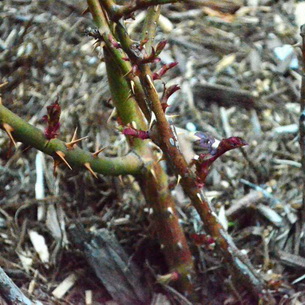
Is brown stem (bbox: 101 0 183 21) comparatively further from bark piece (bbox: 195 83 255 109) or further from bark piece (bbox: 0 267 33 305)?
bark piece (bbox: 195 83 255 109)

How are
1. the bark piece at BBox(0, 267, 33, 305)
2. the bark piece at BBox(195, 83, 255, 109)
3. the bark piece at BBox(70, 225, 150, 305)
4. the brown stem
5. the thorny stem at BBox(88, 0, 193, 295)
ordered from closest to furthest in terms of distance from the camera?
1. the brown stem
2. the bark piece at BBox(0, 267, 33, 305)
3. the thorny stem at BBox(88, 0, 193, 295)
4. the bark piece at BBox(70, 225, 150, 305)
5. the bark piece at BBox(195, 83, 255, 109)

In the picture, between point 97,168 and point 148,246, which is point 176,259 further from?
point 97,168

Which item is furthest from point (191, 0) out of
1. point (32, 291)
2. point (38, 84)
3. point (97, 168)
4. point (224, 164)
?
point (38, 84)

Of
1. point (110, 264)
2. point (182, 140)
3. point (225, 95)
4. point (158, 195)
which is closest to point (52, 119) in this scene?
point (158, 195)

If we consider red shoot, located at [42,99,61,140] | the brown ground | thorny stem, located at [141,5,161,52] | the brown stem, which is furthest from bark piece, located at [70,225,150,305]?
the brown stem

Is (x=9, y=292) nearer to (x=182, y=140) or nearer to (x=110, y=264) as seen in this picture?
(x=110, y=264)

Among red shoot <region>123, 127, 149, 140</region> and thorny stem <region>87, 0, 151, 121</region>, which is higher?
thorny stem <region>87, 0, 151, 121</region>

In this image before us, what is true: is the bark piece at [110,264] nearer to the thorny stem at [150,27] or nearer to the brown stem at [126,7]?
the thorny stem at [150,27]
